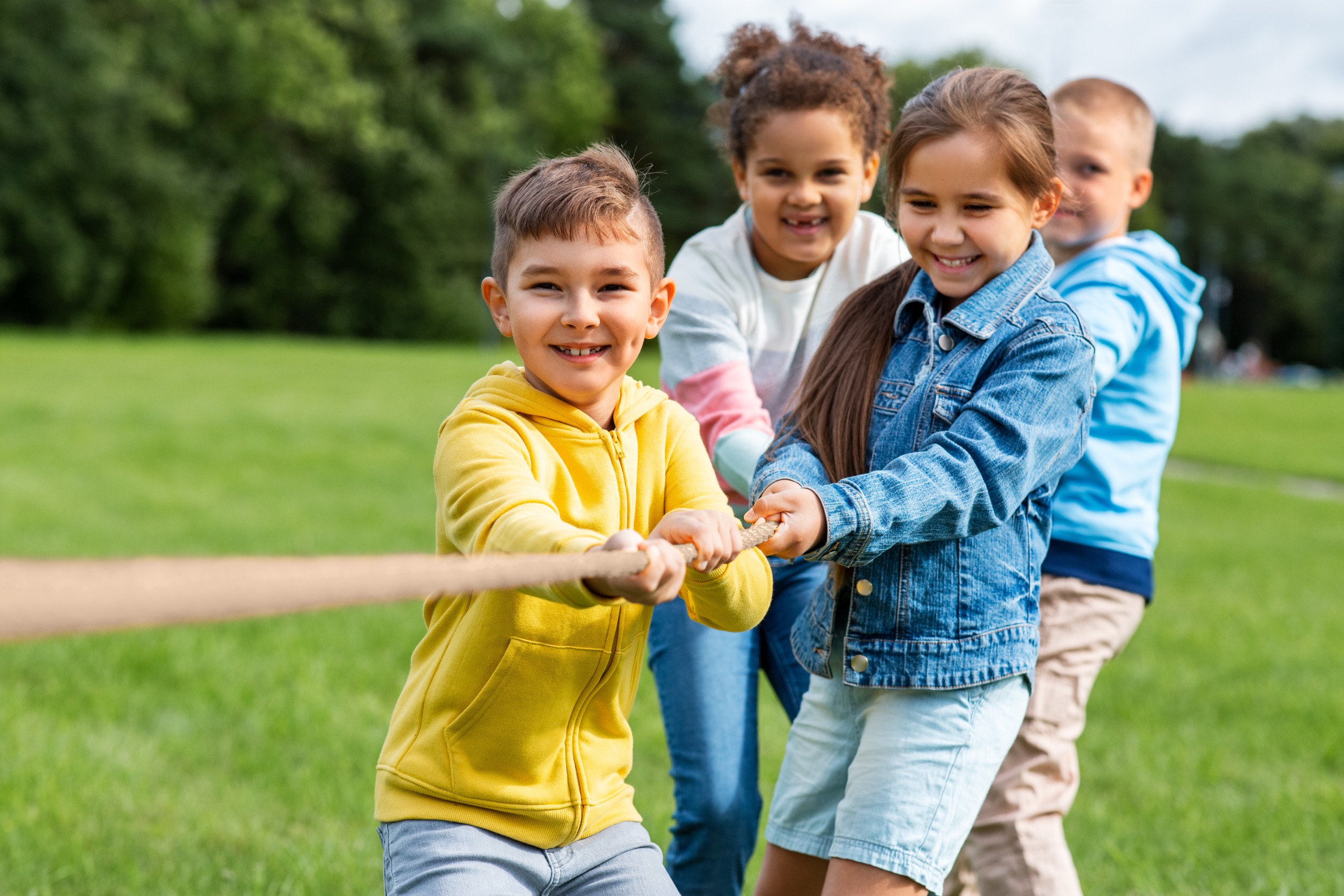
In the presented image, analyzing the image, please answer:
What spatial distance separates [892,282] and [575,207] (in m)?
0.80

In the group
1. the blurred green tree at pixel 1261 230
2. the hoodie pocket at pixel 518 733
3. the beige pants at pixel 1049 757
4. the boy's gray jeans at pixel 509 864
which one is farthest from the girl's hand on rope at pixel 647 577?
the blurred green tree at pixel 1261 230

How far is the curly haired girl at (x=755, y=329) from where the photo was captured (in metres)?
2.84

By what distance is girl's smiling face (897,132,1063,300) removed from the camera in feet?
7.56

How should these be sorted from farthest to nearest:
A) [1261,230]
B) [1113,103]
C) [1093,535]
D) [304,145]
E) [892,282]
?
[1261,230] < [304,145] < [1113,103] < [1093,535] < [892,282]

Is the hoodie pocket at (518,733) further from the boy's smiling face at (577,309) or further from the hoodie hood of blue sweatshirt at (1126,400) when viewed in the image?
the hoodie hood of blue sweatshirt at (1126,400)

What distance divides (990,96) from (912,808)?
50.3 inches

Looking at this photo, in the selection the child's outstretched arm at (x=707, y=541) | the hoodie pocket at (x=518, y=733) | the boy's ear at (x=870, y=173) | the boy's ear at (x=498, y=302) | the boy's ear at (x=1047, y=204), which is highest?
the boy's ear at (x=870, y=173)

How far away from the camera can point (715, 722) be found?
2.85 meters

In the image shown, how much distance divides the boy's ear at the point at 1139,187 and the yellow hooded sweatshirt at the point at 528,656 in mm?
1700

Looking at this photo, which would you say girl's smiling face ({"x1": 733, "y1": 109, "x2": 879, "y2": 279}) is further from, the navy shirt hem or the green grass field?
the green grass field

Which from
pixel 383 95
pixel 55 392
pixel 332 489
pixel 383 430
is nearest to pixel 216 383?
pixel 55 392

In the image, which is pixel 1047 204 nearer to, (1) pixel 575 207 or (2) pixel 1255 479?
(1) pixel 575 207

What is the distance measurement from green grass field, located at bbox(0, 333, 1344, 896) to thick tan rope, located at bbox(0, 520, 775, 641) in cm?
236

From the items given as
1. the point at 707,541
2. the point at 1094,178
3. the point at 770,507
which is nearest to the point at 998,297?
the point at 770,507
